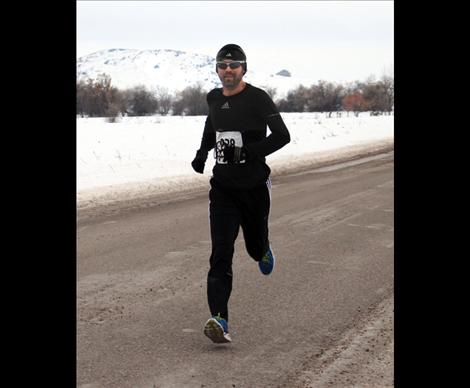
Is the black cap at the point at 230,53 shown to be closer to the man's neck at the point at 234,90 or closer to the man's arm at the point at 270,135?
the man's neck at the point at 234,90

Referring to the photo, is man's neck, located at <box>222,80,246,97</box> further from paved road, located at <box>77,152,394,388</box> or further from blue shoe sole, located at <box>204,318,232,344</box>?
paved road, located at <box>77,152,394,388</box>

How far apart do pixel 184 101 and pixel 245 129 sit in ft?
182

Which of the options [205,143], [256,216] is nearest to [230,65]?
[205,143]

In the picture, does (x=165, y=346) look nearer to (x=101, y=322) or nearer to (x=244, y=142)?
(x=101, y=322)

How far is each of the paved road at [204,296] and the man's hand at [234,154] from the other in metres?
1.28

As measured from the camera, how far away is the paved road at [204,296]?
4.66m

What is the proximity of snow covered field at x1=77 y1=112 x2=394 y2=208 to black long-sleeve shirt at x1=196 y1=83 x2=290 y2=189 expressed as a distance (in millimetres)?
7719

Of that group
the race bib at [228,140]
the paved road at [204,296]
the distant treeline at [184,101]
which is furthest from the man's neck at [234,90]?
the distant treeline at [184,101]

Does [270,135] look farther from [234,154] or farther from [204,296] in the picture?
[204,296]

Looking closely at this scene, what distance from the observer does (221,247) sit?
5.08m
